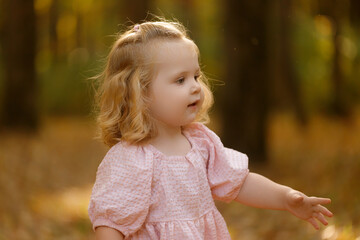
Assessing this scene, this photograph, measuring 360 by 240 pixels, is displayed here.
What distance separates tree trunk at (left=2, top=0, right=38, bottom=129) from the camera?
11039mm

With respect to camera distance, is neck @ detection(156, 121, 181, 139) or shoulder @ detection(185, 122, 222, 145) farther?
shoulder @ detection(185, 122, 222, 145)

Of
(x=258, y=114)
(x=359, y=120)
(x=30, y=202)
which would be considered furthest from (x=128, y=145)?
(x=359, y=120)

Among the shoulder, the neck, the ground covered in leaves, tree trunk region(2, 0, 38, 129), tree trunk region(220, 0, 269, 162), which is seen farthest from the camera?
tree trunk region(2, 0, 38, 129)

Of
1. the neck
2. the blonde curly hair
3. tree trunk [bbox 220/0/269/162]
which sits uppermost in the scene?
the blonde curly hair

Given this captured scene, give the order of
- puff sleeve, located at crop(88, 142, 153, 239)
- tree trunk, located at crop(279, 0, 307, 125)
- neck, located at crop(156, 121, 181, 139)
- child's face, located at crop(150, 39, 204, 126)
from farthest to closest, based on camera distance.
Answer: tree trunk, located at crop(279, 0, 307, 125) → neck, located at crop(156, 121, 181, 139) → child's face, located at crop(150, 39, 204, 126) → puff sleeve, located at crop(88, 142, 153, 239)

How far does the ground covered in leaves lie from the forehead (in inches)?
81.6

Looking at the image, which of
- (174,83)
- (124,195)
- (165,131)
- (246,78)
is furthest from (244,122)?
(124,195)

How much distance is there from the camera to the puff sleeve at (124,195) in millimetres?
2375

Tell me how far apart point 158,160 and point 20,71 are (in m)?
9.20

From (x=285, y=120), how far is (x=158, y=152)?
38.3 ft

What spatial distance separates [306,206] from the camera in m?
2.63

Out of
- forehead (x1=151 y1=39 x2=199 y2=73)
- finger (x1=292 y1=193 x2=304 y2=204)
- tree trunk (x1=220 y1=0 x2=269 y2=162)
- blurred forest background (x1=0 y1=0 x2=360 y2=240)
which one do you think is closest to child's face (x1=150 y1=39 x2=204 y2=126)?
forehead (x1=151 y1=39 x2=199 y2=73)

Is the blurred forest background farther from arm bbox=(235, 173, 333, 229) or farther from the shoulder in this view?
arm bbox=(235, 173, 333, 229)

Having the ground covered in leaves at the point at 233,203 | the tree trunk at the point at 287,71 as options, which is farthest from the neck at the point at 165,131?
the tree trunk at the point at 287,71
